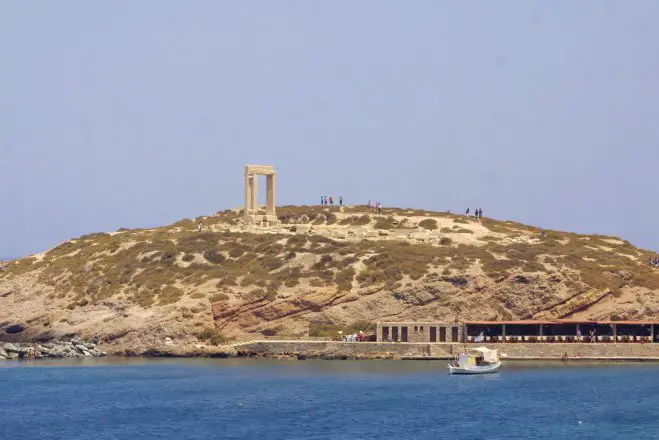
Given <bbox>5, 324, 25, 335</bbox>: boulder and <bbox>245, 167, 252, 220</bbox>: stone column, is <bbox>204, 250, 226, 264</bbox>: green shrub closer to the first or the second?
<bbox>245, 167, 252, 220</bbox>: stone column

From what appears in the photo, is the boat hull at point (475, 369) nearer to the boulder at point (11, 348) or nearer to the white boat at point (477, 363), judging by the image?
the white boat at point (477, 363)

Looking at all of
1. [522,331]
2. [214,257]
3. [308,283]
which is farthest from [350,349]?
[214,257]

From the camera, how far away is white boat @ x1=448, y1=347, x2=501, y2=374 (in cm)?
9525

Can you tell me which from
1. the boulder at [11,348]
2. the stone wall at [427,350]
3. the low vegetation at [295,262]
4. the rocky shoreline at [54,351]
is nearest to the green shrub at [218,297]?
the low vegetation at [295,262]

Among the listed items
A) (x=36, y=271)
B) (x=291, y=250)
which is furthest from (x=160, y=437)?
(x=36, y=271)

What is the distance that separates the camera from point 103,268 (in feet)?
413

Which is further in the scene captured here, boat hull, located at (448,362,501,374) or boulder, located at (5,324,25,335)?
boulder, located at (5,324,25,335)

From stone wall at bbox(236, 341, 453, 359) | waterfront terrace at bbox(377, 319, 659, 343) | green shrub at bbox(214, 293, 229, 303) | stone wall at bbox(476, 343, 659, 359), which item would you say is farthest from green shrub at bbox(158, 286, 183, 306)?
stone wall at bbox(476, 343, 659, 359)

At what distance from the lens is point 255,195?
140 m

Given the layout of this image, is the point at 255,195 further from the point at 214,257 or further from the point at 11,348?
the point at 11,348

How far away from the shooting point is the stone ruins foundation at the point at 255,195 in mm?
136625

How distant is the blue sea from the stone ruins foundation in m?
35.5

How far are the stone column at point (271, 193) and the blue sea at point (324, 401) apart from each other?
36808 mm

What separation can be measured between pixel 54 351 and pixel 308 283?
2143 cm
